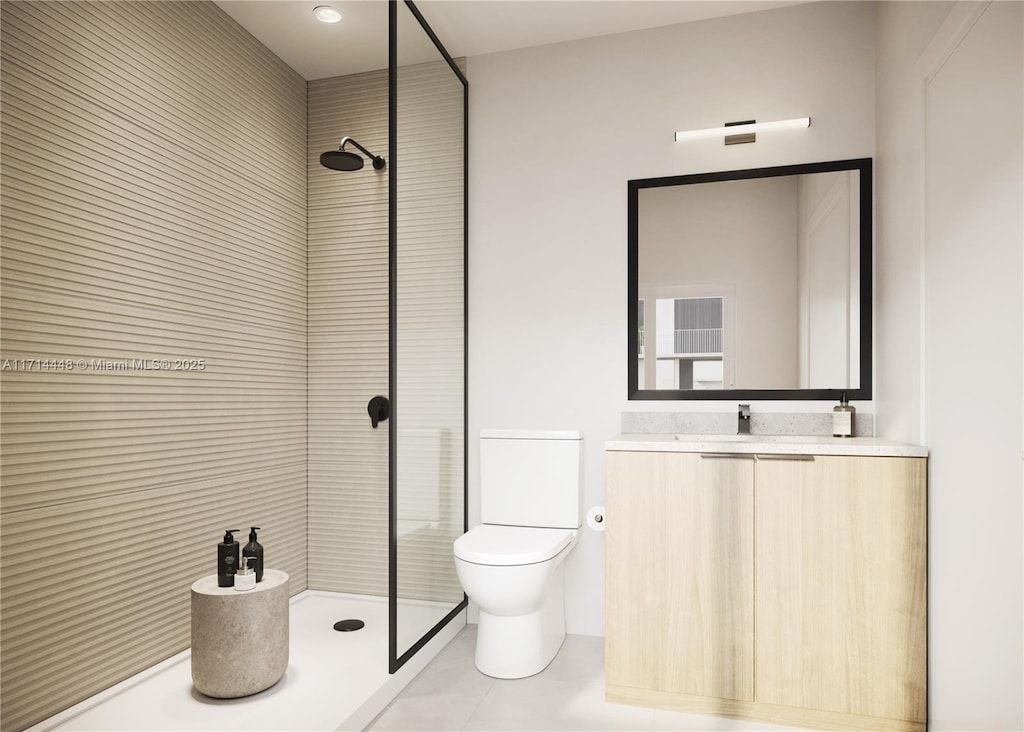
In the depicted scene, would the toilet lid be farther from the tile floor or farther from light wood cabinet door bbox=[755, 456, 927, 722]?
light wood cabinet door bbox=[755, 456, 927, 722]

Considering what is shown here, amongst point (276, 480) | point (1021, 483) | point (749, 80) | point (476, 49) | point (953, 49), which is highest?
point (476, 49)

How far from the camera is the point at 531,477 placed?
2691 millimetres

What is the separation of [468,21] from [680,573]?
2301 mm

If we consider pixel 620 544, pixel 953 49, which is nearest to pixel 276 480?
pixel 620 544

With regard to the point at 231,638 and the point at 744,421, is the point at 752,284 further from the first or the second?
the point at 231,638

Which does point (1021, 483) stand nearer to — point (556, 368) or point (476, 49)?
point (556, 368)

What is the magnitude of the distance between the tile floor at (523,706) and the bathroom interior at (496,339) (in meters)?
0.06

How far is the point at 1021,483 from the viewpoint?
142 cm

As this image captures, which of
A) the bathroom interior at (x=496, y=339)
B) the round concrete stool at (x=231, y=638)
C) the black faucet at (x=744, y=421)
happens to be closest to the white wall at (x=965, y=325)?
the bathroom interior at (x=496, y=339)

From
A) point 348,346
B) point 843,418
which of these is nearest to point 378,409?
point 348,346

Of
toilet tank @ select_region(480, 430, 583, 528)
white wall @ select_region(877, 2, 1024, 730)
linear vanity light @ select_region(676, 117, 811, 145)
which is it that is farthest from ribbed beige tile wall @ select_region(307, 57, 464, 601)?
white wall @ select_region(877, 2, 1024, 730)

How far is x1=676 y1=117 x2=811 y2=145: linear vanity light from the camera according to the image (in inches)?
101

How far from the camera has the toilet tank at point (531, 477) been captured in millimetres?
2656

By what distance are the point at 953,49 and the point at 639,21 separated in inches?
51.2
